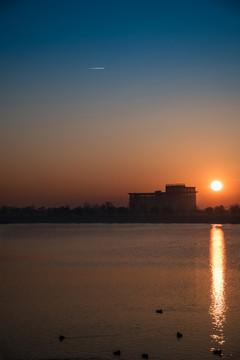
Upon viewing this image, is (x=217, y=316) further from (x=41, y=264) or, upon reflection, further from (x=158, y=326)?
(x=41, y=264)

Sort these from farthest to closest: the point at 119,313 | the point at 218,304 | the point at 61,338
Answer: the point at 218,304 → the point at 119,313 → the point at 61,338

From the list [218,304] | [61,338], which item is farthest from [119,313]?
[218,304]

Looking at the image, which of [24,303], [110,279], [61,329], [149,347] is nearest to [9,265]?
[110,279]

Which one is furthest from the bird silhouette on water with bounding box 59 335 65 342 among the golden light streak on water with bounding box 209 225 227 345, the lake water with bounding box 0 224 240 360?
the golden light streak on water with bounding box 209 225 227 345

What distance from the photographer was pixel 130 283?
42219mm

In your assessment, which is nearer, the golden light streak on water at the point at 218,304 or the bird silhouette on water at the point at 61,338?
the bird silhouette on water at the point at 61,338

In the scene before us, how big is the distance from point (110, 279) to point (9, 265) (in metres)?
19.6

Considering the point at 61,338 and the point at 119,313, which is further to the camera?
the point at 119,313

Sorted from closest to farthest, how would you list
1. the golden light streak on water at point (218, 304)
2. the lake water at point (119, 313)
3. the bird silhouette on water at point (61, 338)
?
the lake water at point (119, 313) → the bird silhouette on water at point (61, 338) → the golden light streak on water at point (218, 304)

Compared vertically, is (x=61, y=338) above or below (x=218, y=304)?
below

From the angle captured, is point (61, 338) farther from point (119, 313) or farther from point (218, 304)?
point (218, 304)

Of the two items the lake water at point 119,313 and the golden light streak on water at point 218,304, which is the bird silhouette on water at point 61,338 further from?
the golden light streak on water at point 218,304

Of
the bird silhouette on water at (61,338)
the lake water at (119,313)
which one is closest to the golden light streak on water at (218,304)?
the lake water at (119,313)

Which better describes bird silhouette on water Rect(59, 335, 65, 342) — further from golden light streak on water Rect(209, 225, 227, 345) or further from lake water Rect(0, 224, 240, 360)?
golden light streak on water Rect(209, 225, 227, 345)
